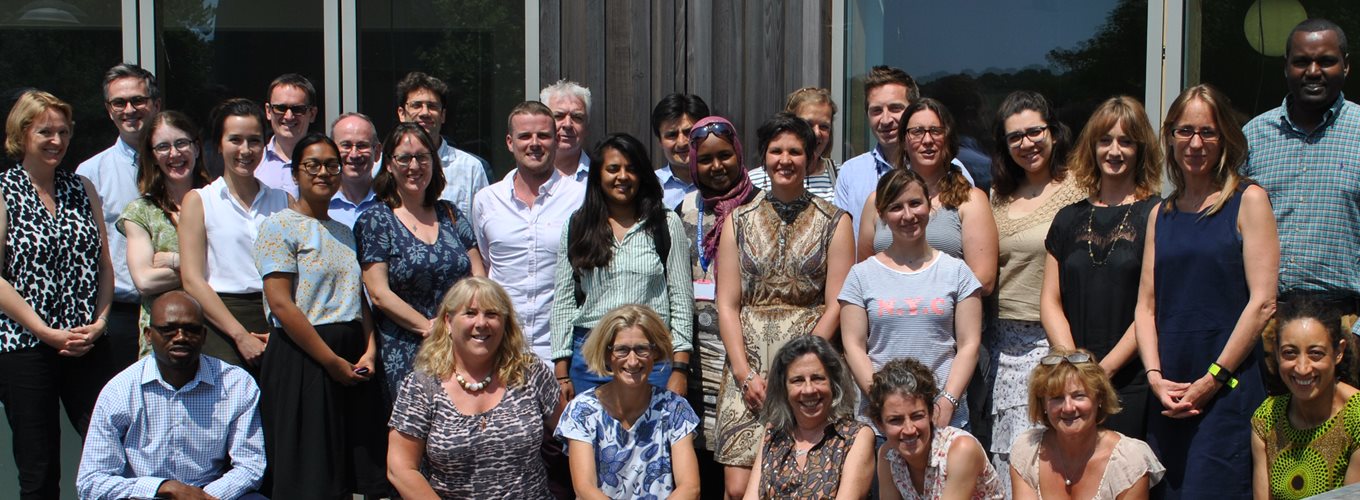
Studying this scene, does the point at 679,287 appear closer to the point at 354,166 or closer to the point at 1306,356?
the point at 354,166

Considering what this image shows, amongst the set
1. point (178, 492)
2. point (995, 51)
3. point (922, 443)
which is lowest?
point (178, 492)

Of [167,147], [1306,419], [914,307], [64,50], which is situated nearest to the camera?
[1306,419]

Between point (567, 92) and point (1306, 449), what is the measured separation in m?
3.21

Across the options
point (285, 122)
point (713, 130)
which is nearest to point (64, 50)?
point (285, 122)

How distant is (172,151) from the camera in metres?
5.34

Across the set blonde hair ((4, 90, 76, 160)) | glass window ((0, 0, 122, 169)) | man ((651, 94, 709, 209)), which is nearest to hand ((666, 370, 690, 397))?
man ((651, 94, 709, 209))

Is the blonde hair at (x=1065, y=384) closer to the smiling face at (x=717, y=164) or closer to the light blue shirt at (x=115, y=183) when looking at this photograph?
the smiling face at (x=717, y=164)

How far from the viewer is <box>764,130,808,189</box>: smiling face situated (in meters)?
5.00

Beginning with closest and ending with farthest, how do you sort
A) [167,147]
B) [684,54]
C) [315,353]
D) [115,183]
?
[315,353] < [167,147] < [115,183] < [684,54]

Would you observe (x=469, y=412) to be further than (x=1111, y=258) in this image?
Yes

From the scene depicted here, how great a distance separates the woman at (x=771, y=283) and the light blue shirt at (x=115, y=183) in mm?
2478

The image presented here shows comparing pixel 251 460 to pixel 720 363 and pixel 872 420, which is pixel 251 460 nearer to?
pixel 720 363

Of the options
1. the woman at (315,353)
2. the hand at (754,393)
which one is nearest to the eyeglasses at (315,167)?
the woman at (315,353)

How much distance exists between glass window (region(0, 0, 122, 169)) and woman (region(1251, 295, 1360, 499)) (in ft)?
17.4
